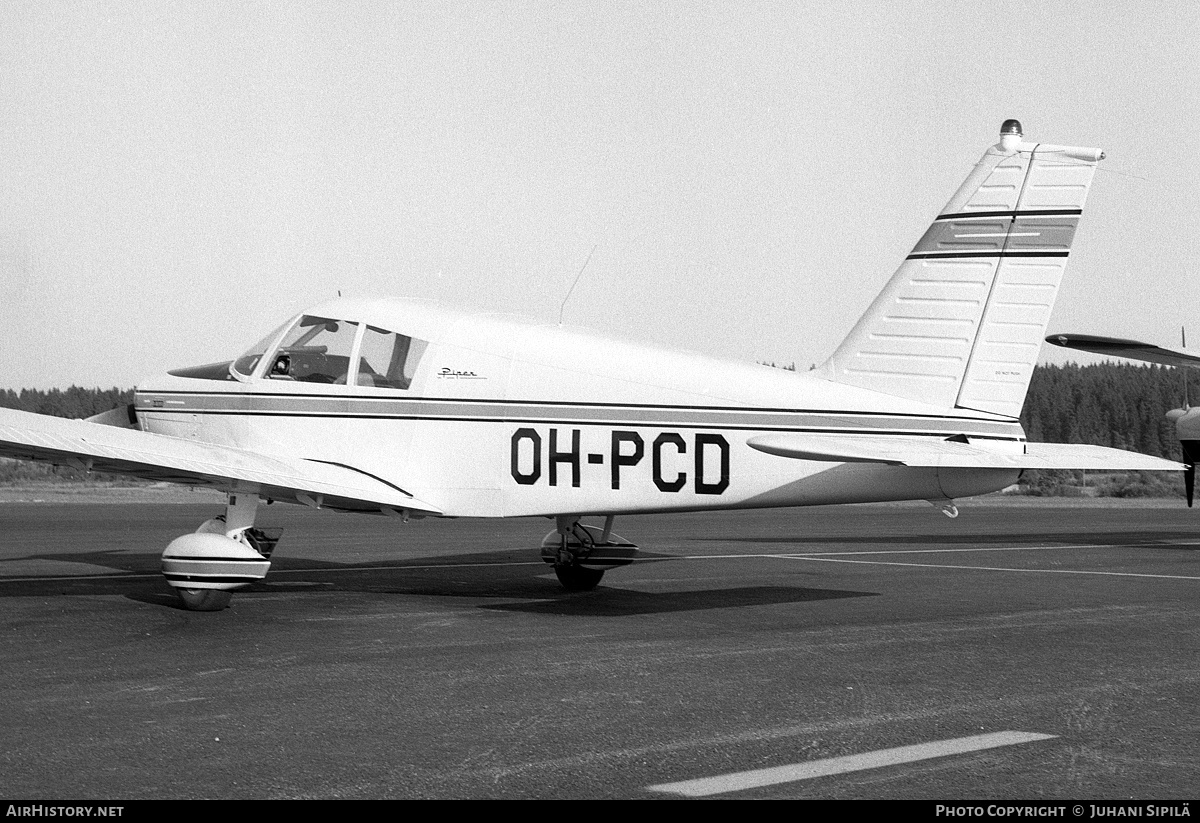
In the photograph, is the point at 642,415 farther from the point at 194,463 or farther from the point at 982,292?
the point at 194,463

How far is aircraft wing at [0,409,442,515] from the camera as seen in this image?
984 cm

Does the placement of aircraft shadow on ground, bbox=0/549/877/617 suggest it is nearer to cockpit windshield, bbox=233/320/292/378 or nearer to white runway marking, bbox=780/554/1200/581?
cockpit windshield, bbox=233/320/292/378

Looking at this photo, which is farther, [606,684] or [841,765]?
[606,684]

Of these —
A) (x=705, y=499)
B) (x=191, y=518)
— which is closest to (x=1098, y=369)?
(x=191, y=518)

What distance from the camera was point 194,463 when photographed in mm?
10125

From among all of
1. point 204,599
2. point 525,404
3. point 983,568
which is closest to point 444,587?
point 525,404

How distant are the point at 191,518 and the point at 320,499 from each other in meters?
18.3

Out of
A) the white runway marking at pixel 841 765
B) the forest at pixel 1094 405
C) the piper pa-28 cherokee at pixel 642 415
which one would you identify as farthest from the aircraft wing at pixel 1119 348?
the forest at pixel 1094 405

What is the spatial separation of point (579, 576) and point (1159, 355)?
14.0m

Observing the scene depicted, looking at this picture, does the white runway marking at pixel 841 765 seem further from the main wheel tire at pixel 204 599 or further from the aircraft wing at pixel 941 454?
the main wheel tire at pixel 204 599

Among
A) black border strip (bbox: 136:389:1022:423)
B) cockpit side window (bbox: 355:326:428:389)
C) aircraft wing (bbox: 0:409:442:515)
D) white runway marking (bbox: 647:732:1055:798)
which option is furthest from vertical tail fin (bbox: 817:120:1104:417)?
white runway marking (bbox: 647:732:1055:798)

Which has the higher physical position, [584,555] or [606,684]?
[606,684]

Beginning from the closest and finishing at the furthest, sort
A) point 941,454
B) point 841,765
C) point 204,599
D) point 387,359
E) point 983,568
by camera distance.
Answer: point 841,765 < point 941,454 < point 204,599 < point 387,359 < point 983,568
